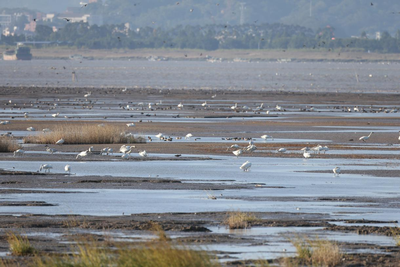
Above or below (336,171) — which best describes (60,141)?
below

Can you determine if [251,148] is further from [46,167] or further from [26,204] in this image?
[26,204]

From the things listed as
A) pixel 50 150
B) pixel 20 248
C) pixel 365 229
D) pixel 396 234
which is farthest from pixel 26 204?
pixel 50 150

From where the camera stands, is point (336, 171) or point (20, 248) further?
point (336, 171)

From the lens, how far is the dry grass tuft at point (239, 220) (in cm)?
1653

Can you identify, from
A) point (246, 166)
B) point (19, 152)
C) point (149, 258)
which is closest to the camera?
point (149, 258)

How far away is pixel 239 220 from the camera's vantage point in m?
16.5

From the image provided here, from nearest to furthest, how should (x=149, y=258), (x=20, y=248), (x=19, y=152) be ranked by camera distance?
(x=149, y=258)
(x=20, y=248)
(x=19, y=152)

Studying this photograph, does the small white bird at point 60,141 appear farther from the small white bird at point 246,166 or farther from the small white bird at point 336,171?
the small white bird at point 336,171

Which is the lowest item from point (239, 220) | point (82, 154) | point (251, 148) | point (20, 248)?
point (251, 148)

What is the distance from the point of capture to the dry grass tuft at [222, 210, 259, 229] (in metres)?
16.5

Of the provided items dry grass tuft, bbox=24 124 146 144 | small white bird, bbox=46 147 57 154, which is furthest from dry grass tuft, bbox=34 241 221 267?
dry grass tuft, bbox=24 124 146 144

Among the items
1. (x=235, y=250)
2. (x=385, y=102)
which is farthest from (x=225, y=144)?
(x=385, y=102)

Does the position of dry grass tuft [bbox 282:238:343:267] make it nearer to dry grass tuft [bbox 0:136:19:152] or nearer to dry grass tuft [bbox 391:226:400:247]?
dry grass tuft [bbox 391:226:400:247]

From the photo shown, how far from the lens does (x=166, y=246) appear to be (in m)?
11.2
